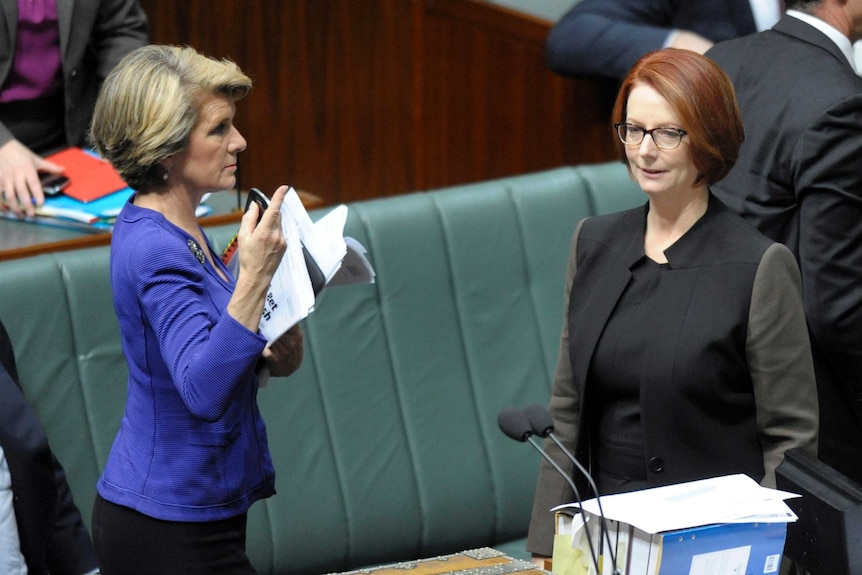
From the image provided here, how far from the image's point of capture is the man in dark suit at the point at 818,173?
92.0 inches

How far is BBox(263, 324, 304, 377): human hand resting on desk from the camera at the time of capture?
2.32 metres

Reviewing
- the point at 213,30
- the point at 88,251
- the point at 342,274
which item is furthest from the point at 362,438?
the point at 213,30

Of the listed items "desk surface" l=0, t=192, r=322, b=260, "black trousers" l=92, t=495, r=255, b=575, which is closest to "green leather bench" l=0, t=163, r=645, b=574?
"desk surface" l=0, t=192, r=322, b=260

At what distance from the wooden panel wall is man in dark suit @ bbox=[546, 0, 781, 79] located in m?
0.33

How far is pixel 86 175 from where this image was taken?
3268 millimetres

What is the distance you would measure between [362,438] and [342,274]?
3.35 ft

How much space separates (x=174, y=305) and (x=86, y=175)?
4.41 ft

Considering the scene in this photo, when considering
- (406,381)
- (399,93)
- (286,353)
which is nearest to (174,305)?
(286,353)

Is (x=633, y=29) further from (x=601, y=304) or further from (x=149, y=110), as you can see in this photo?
(x=149, y=110)

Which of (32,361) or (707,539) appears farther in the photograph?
(32,361)

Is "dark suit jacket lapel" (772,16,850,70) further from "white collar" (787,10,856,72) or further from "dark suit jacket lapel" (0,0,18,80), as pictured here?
"dark suit jacket lapel" (0,0,18,80)

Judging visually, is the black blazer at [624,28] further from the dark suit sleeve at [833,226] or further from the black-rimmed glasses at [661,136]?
the black-rimmed glasses at [661,136]

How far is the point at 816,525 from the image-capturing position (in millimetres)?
1865

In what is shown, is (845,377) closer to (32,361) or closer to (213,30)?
(32,361)
